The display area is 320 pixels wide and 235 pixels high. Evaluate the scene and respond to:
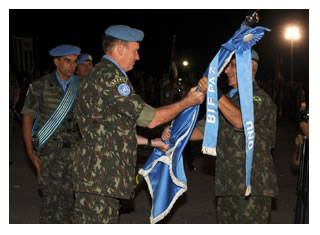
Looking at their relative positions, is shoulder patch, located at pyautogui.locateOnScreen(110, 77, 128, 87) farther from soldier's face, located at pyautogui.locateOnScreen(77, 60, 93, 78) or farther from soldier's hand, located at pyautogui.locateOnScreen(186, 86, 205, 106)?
soldier's face, located at pyautogui.locateOnScreen(77, 60, 93, 78)

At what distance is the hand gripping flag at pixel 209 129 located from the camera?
332 centimetres

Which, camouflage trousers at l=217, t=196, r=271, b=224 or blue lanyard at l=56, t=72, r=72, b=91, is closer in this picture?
camouflage trousers at l=217, t=196, r=271, b=224

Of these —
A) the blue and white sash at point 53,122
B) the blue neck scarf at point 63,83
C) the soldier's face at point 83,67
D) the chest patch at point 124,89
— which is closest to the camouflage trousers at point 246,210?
the chest patch at point 124,89

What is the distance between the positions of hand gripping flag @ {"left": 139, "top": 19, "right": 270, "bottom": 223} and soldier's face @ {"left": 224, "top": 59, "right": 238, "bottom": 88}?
0.22 meters

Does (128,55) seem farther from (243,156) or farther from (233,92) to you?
(243,156)

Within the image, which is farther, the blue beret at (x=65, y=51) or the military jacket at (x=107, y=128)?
the blue beret at (x=65, y=51)

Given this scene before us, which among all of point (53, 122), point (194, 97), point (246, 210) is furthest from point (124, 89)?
point (53, 122)

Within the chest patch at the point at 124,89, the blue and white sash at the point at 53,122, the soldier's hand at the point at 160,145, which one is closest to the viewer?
the chest patch at the point at 124,89

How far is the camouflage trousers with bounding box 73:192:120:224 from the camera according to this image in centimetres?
325

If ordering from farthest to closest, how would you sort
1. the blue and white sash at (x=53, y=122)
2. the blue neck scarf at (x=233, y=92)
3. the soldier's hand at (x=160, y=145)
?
1. the blue and white sash at (x=53, y=122)
2. the soldier's hand at (x=160, y=145)
3. the blue neck scarf at (x=233, y=92)

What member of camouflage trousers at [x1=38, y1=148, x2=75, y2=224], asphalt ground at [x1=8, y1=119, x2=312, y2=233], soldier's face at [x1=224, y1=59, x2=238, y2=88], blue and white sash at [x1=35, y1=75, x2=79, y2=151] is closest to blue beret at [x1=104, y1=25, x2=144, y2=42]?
soldier's face at [x1=224, y1=59, x2=238, y2=88]

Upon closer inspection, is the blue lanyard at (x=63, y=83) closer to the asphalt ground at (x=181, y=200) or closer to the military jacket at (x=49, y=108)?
the military jacket at (x=49, y=108)

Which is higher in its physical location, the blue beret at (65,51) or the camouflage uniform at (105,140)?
the blue beret at (65,51)

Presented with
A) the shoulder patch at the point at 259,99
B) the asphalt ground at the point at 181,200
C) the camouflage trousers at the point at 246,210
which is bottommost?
the asphalt ground at the point at 181,200
